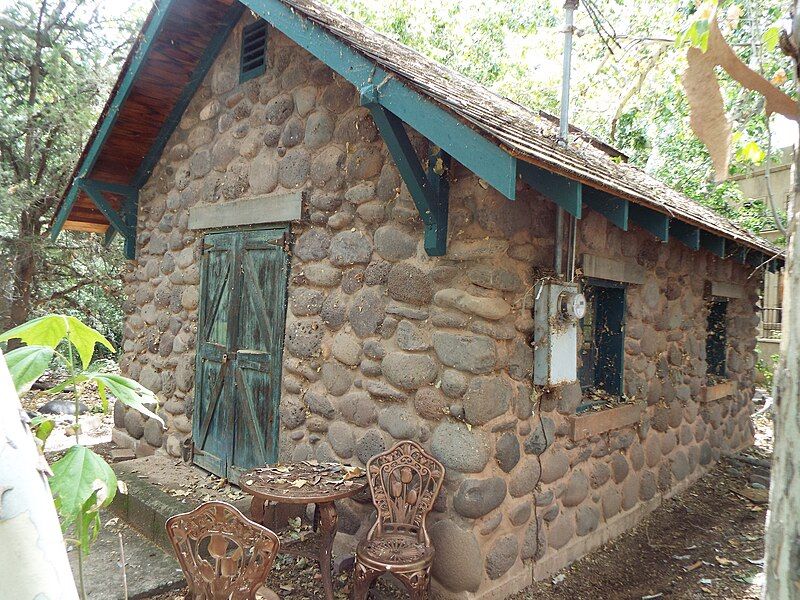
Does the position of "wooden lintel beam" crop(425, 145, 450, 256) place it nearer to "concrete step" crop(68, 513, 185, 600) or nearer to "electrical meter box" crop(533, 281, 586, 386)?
Answer: "electrical meter box" crop(533, 281, 586, 386)

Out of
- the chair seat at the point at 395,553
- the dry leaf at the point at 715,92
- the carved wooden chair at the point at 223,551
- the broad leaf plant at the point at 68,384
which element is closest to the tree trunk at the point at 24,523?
the broad leaf plant at the point at 68,384

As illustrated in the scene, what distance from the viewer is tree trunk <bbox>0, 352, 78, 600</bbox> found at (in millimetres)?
569

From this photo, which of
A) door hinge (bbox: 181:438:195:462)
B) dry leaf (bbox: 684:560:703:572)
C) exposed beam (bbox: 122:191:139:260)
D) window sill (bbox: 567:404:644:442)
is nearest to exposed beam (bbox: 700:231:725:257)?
window sill (bbox: 567:404:644:442)

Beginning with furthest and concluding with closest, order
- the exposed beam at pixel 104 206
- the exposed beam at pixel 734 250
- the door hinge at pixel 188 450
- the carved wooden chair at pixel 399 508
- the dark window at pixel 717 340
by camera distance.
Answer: the dark window at pixel 717 340, the exposed beam at pixel 104 206, the exposed beam at pixel 734 250, the door hinge at pixel 188 450, the carved wooden chair at pixel 399 508

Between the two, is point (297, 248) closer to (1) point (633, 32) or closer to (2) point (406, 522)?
(2) point (406, 522)

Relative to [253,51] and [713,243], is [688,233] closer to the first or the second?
[713,243]

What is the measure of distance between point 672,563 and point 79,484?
422 cm

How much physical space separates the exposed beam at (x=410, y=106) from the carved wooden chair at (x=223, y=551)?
174cm

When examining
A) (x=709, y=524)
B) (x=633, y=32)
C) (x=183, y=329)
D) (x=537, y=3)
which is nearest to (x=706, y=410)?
(x=709, y=524)

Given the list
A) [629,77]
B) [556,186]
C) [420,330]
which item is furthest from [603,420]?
[629,77]

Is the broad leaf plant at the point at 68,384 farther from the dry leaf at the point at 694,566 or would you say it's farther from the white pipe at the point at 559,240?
the dry leaf at the point at 694,566

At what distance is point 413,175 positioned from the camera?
3.12m

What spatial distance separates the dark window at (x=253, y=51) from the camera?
14.8 ft

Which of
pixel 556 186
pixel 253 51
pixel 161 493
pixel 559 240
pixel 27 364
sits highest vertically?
pixel 253 51
